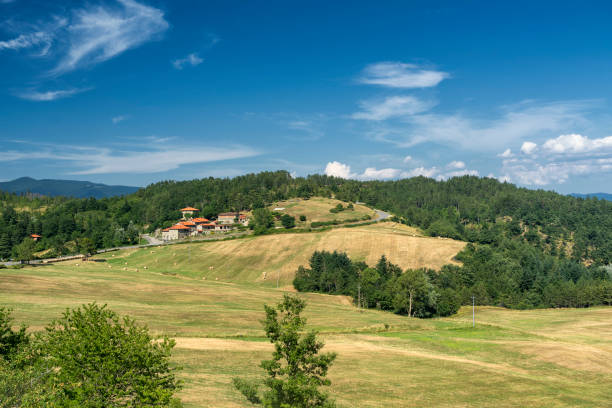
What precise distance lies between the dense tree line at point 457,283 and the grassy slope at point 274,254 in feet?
32.2

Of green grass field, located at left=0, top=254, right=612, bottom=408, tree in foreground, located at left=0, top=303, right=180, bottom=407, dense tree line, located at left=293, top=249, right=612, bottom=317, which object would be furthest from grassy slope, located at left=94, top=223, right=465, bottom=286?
tree in foreground, located at left=0, top=303, right=180, bottom=407

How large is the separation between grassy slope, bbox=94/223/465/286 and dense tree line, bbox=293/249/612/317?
9809 millimetres

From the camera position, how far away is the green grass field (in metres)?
41.9

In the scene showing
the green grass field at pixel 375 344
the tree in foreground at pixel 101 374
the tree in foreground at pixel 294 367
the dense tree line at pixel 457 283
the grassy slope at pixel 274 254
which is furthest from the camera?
the grassy slope at pixel 274 254

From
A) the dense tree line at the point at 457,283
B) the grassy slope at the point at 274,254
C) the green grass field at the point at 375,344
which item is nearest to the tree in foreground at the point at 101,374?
the green grass field at the point at 375,344

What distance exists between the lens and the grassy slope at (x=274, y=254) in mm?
142250

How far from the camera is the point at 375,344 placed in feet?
211

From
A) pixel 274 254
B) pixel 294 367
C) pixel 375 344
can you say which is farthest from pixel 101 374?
pixel 274 254

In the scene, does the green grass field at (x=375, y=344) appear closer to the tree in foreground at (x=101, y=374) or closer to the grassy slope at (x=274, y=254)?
the tree in foreground at (x=101, y=374)

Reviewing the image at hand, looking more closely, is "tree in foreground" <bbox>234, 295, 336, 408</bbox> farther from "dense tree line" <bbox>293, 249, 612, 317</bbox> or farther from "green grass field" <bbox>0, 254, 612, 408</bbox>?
"dense tree line" <bbox>293, 249, 612, 317</bbox>

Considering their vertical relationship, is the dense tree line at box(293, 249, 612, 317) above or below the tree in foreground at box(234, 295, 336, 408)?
below

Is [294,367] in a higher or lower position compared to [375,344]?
higher

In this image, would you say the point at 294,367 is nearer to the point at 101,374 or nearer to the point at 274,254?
the point at 101,374

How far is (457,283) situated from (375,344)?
72.0 meters
